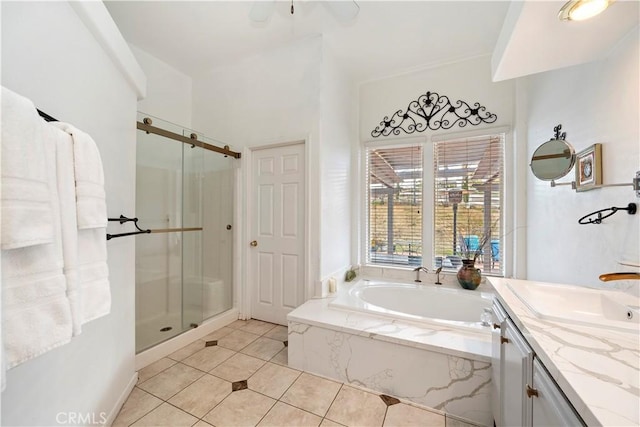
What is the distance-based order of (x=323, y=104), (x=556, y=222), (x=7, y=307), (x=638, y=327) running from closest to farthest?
(x=7, y=307) → (x=638, y=327) → (x=556, y=222) → (x=323, y=104)

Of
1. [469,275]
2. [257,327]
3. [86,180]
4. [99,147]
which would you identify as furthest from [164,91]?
[469,275]

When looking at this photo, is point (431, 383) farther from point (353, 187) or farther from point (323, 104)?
point (323, 104)

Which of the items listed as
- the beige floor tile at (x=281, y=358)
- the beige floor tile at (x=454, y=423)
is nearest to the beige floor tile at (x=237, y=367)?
the beige floor tile at (x=281, y=358)

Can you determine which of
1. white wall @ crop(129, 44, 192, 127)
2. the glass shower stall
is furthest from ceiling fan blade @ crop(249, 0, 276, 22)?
white wall @ crop(129, 44, 192, 127)

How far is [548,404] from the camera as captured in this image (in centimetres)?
74

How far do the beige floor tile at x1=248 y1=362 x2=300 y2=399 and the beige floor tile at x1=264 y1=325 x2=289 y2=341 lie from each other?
422 millimetres

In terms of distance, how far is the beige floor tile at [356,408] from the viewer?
1.50 metres

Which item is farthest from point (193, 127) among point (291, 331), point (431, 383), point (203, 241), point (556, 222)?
point (556, 222)

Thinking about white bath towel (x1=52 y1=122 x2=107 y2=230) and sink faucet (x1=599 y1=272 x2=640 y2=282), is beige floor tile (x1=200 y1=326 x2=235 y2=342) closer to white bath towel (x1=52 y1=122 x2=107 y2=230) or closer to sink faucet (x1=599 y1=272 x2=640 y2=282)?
white bath towel (x1=52 y1=122 x2=107 y2=230)

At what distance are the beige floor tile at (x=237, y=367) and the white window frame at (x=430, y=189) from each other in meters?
1.69

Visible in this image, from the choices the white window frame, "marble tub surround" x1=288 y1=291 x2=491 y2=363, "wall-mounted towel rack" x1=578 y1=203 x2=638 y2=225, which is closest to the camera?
"wall-mounted towel rack" x1=578 y1=203 x2=638 y2=225

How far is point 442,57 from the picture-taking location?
2730 millimetres

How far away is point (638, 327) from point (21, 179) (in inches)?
76.1

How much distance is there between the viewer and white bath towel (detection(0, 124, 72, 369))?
2.17ft
